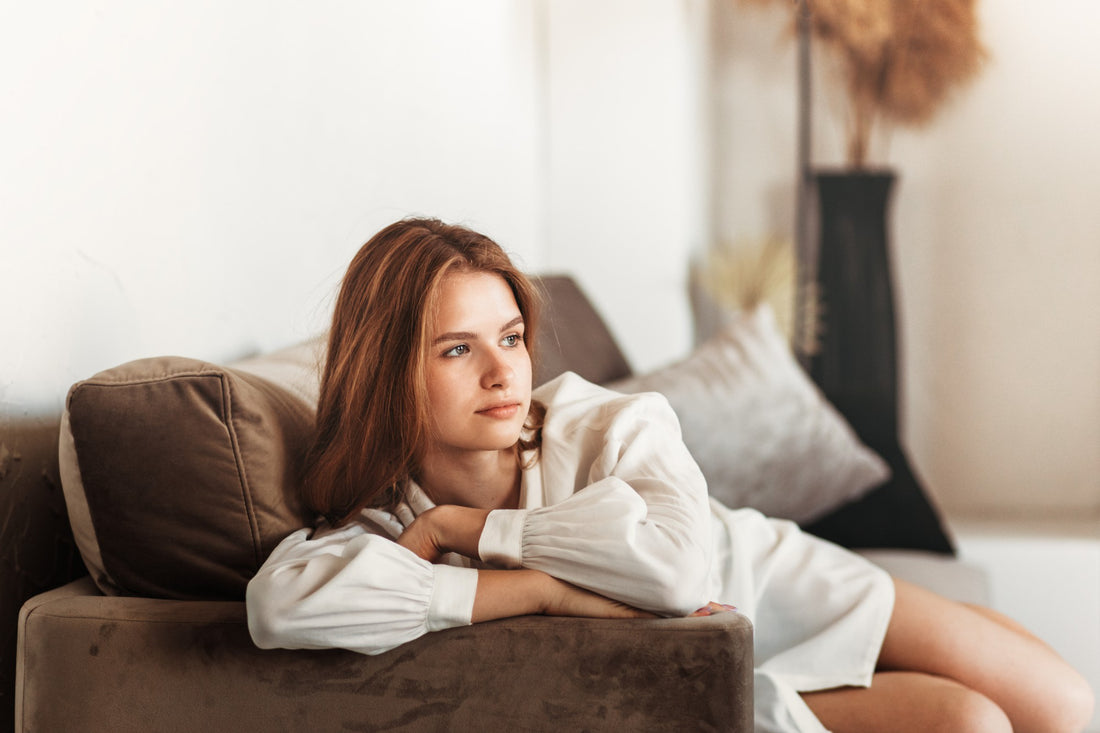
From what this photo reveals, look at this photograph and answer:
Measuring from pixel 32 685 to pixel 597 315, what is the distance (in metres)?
1.46

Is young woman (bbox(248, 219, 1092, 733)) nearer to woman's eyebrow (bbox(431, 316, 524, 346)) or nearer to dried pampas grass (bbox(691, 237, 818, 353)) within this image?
woman's eyebrow (bbox(431, 316, 524, 346))

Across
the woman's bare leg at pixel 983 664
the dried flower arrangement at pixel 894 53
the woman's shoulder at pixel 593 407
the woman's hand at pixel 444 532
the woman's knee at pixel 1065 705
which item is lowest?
the woman's knee at pixel 1065 705

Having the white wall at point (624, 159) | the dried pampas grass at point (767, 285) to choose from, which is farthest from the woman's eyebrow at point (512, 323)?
the dried pampas grass at point (767, 285)

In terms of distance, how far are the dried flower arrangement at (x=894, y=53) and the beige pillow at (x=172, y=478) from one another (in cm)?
262

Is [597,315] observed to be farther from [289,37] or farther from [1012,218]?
[1012,218]

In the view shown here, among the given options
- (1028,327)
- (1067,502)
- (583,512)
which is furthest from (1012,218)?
(583,512)

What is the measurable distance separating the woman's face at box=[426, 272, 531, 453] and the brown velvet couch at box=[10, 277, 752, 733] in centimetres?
23

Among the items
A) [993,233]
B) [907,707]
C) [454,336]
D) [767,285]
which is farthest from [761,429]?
[993,233]

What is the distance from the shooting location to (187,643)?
973mm

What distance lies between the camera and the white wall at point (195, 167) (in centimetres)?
111

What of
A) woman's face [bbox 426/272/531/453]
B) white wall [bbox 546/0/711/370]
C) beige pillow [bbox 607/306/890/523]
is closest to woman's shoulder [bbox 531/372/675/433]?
woman's face [bbox 426/272/531/453]

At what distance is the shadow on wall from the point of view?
3.54ft

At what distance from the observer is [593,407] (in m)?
1.22

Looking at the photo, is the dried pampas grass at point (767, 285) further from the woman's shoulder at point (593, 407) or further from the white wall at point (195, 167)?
the woman's shoulder at point (593, 407)
